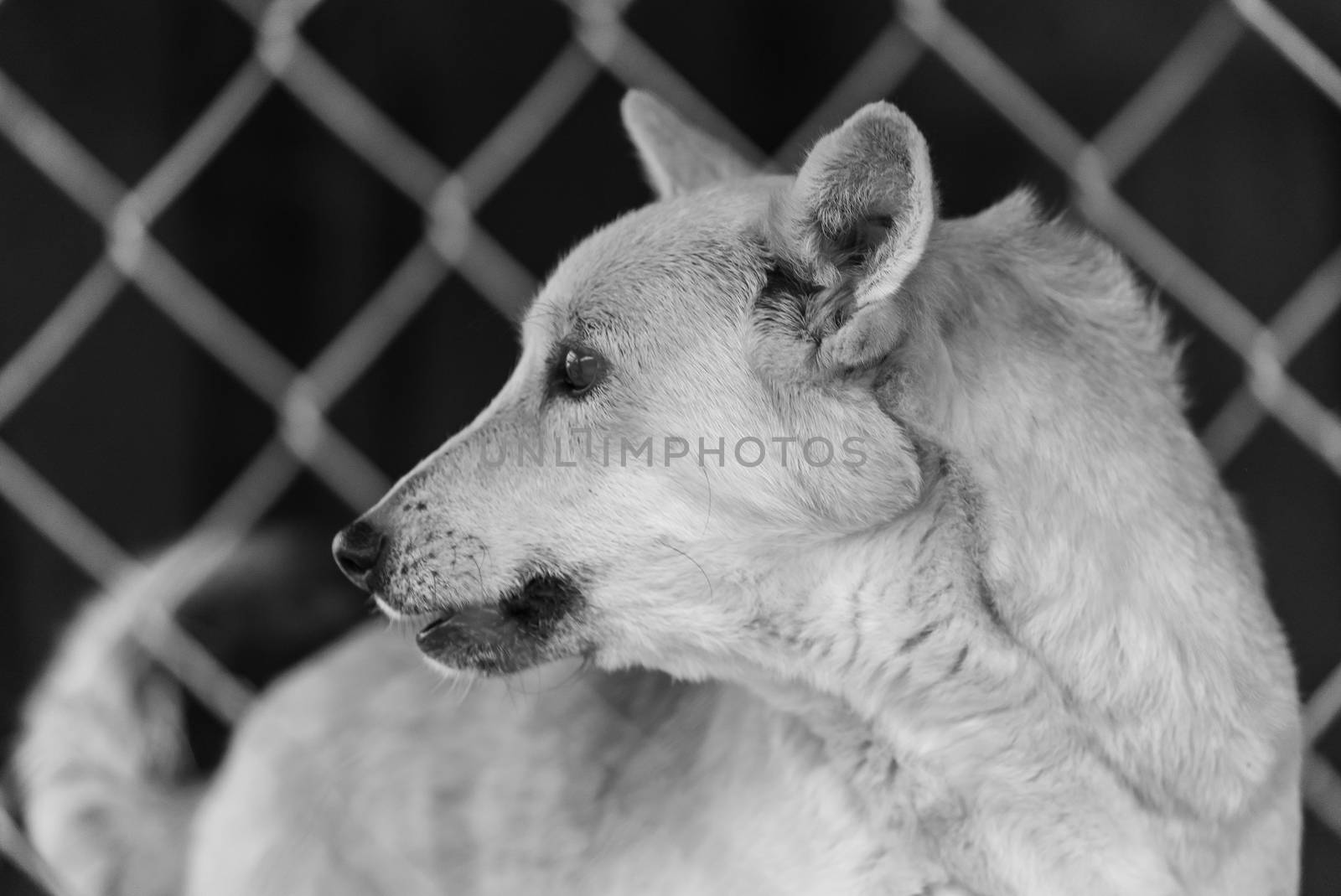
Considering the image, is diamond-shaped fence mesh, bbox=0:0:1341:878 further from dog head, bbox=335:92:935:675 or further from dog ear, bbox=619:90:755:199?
dog head, bbox=335:92:935:675

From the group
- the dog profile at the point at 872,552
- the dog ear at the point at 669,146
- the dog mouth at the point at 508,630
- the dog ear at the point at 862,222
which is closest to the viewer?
the dog ear at the point at 862,222

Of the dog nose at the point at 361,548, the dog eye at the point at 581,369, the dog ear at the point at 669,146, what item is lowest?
the dog nose at the point at 361,548

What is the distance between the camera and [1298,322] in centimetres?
193

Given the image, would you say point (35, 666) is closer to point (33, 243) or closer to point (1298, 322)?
point (33, 243)

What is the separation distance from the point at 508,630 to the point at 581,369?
0.27 metres

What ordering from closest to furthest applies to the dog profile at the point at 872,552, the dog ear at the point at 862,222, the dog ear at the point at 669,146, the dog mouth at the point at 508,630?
the dog ear at the point at 862,222, the dog profile at the point at 872,552, the dog mouth at the point at 508,630, the dog ear at the point at 669,146

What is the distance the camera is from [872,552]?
4.14 feet

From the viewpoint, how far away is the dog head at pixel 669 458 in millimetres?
1237

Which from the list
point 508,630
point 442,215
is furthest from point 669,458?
point 442,215

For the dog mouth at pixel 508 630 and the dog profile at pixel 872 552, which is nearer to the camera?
the dog profile at pixel 872 552

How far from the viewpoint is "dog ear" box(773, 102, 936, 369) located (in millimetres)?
1129

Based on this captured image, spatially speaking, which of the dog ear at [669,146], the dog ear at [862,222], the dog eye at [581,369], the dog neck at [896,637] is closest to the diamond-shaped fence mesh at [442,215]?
the dog ear at [669,146]

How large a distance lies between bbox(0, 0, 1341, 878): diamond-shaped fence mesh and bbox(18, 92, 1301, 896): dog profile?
0.24m

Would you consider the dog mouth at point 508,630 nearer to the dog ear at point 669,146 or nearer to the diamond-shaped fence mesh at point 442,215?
the diamond-shaped fence mesh at point 442,215
